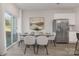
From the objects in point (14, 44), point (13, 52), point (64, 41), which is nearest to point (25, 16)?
point (14, 44)

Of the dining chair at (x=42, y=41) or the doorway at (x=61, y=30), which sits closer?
the dining chair at (x=42, y=41)

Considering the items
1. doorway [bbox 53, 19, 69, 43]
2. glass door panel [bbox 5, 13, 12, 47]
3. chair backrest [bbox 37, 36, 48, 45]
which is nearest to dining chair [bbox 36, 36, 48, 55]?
chair backrest [bbox 37, 36, 48, 45]

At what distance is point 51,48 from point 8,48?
4.77ft

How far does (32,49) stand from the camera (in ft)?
16.1

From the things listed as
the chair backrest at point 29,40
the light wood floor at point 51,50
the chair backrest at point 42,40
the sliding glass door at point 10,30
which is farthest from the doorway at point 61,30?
the sliding glass door at point 10,30

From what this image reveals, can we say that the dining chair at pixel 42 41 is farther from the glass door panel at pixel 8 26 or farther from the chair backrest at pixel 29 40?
the glass door panel at pixel 8 26

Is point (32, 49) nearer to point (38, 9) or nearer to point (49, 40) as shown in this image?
point (49, 40)

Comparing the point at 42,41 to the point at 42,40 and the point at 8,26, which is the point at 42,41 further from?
the point at 8,26

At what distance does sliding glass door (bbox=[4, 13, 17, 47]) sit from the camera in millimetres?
4859

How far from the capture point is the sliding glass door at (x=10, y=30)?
4.86 metres

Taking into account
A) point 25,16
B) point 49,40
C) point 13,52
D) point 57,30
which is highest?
point 25,16

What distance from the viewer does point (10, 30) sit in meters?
5.05

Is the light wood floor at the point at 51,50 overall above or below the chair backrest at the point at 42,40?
below

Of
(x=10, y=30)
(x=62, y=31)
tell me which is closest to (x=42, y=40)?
(x=62, y=31)
